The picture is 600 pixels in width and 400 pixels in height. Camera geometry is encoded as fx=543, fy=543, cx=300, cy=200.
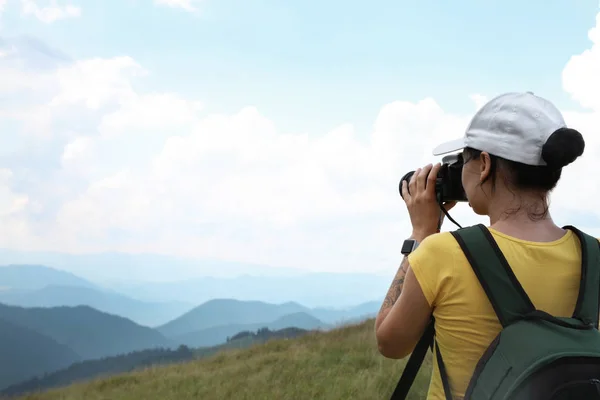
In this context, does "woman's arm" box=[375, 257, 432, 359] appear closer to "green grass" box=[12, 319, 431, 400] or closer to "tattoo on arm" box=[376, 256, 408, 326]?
"tattoo on arm" box=[376, 256, 408, 326]

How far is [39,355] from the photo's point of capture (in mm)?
108688

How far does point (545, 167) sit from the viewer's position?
5.49ft

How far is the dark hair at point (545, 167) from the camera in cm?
162

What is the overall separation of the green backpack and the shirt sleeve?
43 mm

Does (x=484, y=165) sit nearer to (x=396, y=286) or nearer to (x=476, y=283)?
(x=476, y=283)

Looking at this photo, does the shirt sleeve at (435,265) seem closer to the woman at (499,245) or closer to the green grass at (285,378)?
the woman at (499,245)

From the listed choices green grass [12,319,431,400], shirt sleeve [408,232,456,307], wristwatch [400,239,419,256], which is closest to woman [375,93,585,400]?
shirt sleeve [408,232,456,307]

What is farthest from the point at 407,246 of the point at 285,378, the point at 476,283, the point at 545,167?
the point at 285,378

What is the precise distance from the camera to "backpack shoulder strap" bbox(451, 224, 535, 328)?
5.12ft

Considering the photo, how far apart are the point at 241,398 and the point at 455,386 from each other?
18.2ft

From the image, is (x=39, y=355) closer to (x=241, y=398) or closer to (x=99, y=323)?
(x=99, y=323)

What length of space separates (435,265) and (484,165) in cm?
38

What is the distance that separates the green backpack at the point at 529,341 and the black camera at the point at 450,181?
341 millimetres

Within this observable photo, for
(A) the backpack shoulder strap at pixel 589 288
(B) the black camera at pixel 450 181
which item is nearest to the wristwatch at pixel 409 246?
(B) the black camera at pixel 450 181
